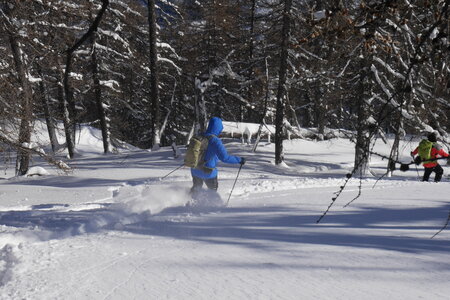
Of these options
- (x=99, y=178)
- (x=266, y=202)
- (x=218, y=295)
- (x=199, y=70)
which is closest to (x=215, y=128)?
(x=266, y=202)

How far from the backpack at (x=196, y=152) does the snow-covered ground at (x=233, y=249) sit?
2.53 feet

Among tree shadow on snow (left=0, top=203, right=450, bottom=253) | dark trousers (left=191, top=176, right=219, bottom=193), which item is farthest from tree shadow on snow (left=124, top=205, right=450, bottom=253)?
dark trousers (left=191, top=176, right=219, bottom=193)

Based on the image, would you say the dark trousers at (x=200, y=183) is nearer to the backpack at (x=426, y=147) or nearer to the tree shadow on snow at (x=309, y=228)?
the tree shadow on snow at (x=309, y=228)

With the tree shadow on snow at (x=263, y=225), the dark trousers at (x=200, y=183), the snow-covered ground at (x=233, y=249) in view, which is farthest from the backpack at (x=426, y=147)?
the dark trousers at (x=200, y=183)

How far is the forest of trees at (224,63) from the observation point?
11.7 feet

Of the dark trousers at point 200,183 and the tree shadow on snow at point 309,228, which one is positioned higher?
the dark trousers at point 200,183

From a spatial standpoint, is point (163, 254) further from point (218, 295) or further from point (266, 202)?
point (266, 202)

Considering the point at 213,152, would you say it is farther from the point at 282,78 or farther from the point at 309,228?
the point at 282,78

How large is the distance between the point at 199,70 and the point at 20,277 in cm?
2415

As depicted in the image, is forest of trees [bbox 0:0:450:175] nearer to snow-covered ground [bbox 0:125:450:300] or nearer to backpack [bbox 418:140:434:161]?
backpack [bbox 418:140:434:161]

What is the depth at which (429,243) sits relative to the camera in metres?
4.05

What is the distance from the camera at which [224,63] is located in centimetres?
1753

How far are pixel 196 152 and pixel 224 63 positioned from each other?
10.8m

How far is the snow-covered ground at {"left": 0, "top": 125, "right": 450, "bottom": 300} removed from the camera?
3.09 m
